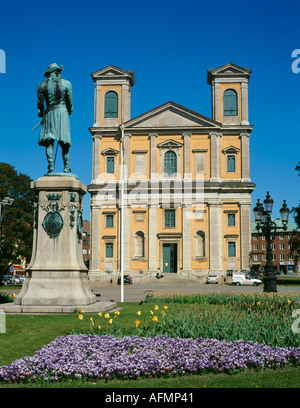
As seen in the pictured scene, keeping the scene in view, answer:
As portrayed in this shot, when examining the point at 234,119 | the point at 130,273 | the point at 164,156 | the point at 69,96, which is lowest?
the point at 130,273

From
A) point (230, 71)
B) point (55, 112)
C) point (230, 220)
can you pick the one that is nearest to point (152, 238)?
point (230, 220)

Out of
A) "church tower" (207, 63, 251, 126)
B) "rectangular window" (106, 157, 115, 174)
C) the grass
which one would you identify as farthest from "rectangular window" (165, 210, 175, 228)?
the grass

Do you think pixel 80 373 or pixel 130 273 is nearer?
pixel 80 373

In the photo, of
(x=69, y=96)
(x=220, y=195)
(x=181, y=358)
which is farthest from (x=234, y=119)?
(x=181, y=358)

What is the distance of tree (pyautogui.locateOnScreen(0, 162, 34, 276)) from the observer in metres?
44.5

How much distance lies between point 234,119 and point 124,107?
13.4 meters

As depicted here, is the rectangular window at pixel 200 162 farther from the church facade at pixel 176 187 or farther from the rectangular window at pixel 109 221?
the rectangular window at pixel 109 221

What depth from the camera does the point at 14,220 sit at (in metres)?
45.4

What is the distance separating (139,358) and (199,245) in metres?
48.0

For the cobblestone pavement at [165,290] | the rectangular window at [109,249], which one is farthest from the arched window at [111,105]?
the cobblestone pavement at [165,290]

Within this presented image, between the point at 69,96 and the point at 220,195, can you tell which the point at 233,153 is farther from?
the point at 69,96

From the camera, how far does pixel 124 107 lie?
57781 mm

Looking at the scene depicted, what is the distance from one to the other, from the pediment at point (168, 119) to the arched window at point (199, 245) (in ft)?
41.9

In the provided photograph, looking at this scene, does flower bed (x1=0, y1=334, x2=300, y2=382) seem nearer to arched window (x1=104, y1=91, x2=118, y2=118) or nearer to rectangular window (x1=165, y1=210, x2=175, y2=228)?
rectangular window (x1=165, y1=210, x2=175, y2=228)
